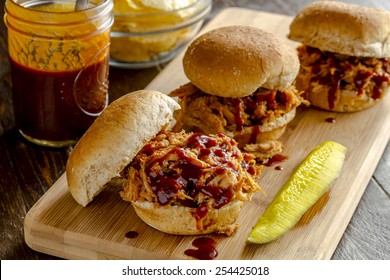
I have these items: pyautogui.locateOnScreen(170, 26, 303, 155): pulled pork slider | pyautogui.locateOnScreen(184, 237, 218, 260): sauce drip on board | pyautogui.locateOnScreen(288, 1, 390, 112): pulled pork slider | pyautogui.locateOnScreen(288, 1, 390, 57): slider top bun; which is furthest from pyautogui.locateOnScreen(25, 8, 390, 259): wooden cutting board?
pyautogui.locateOnScreen(288, 1, 390, 57): slider top bun

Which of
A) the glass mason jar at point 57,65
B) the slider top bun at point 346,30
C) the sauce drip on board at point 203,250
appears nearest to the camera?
the sauce drip on board at point 203,250

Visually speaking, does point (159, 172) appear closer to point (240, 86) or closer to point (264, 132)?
point (240, 86)

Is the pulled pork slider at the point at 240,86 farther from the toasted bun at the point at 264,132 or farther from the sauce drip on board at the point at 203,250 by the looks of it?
the sauce drip on board at the point at 203,250

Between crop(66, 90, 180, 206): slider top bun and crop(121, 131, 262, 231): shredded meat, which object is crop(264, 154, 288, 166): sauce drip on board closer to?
crop(121, 131, 262, 231): shredded meat

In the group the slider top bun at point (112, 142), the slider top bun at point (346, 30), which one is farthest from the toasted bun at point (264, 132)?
the slider top bun at point (112, 142)

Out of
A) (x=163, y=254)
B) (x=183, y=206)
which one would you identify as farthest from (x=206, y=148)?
(x=163, y=254)
